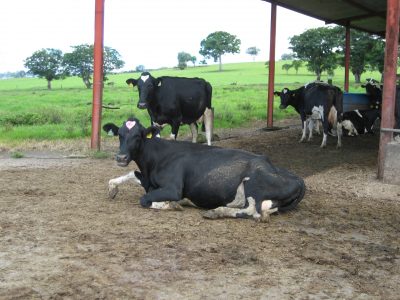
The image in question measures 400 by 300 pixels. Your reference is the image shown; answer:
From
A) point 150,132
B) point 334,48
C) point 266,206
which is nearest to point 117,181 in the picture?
point 150,132

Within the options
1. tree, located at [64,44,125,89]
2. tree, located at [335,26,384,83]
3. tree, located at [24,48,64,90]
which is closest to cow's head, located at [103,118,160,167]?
tree, located at [335,26,384,83]

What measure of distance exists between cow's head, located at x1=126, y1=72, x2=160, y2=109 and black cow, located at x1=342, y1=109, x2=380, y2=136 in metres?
7.12

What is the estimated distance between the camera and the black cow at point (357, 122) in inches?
618

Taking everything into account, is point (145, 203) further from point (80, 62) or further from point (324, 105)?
point (80, 62)

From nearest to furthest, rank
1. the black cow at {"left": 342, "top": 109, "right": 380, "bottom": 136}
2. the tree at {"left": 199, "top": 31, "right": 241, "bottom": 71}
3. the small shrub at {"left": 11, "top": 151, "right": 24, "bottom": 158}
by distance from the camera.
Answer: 1. the small shrub at {"left": 11, "top": 151, "right": 24, "bottom": 158}
2. the black cow at {"left": 342, "top": 109, "right": 380, "bottom": 136}
3. the tree at {"left": 199, "top": 31, "right": 241, "bottom": 71}

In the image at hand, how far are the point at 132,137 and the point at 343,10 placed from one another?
13838 mm

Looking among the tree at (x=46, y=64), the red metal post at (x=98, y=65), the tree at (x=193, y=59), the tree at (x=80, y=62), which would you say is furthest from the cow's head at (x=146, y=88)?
the tree at (x=193, y=59)

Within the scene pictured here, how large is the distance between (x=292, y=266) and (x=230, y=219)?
157cm

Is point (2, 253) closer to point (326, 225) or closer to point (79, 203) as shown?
point (79, 203)

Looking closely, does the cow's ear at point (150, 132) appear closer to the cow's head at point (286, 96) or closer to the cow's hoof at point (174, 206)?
the cow's hoof at point (174, 206)

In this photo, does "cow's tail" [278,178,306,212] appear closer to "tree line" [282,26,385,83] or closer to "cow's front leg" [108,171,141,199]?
"cow's front leg" [108,171,141,199]

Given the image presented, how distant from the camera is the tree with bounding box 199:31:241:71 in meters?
112

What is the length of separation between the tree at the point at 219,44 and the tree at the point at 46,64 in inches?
1502

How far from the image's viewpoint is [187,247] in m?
4.89
